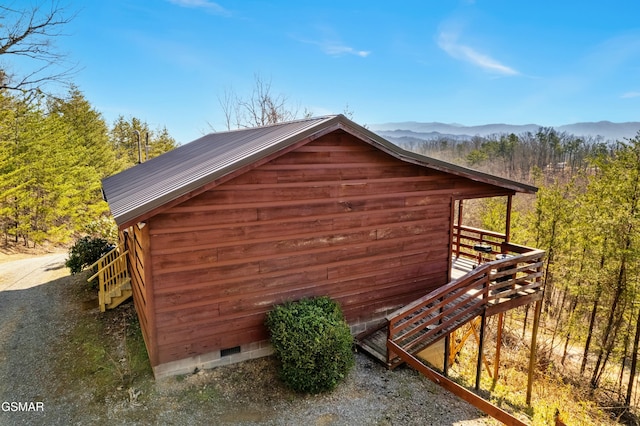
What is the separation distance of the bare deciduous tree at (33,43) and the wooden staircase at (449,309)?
1657cm

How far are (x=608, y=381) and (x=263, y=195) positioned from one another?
1637 cm

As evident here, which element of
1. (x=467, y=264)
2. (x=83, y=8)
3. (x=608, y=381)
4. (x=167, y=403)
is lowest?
(x=608, y=381)

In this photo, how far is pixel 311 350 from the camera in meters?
6.14

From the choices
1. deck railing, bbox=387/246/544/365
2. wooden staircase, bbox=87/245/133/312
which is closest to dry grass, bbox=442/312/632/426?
deck railing, bbox=387/246/544/365

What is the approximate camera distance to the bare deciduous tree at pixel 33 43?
1459 cm

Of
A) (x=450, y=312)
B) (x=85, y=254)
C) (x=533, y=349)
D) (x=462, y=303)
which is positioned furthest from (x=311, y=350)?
(x=85, y=254)

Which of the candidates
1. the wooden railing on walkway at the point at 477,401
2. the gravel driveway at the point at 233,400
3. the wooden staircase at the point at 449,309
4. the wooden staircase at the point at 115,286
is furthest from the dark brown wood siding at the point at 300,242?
the wooden staircase at the point at 115,286

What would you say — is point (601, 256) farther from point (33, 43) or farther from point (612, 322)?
point (33, 43)

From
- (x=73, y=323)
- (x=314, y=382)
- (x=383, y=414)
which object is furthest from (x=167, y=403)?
(x=73, y=323)

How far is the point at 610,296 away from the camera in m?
13.5

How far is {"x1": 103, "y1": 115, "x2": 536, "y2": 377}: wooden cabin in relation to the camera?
6.22 m

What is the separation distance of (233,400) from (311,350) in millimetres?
1526

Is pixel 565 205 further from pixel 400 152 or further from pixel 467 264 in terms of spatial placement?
pixel 400 152

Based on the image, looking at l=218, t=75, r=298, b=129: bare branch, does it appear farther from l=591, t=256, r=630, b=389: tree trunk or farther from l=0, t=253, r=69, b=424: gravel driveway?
l=591, t=256, r=630, b=389: tree trunk
